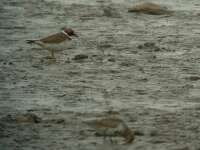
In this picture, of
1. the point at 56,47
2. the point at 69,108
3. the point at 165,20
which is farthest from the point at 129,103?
the point at 165,20

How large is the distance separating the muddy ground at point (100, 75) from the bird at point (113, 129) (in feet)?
0.29

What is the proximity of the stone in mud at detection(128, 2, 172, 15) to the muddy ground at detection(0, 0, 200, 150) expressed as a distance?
18 cm

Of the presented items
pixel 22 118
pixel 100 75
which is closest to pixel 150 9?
pixel 100 75

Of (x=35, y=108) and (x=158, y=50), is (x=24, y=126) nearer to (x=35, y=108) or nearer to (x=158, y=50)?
(x=35, y=108)

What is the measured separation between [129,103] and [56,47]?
7.65 feet

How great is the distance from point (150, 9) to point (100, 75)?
419 centimetres

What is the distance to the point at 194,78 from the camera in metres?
11.4

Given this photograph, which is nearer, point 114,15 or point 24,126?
point 24,126

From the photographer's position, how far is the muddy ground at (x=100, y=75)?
891cm

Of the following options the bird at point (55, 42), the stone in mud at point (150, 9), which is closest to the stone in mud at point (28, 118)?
the bird at point (55, 42)

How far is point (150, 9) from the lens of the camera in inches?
606

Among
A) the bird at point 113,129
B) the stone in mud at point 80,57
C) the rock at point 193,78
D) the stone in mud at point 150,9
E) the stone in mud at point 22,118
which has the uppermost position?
the bird at point 113,129

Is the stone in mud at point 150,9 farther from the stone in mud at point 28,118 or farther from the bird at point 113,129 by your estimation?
the bird at point 113,129

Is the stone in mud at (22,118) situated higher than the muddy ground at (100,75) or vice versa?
the stone in mud at (22,118)
